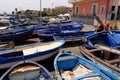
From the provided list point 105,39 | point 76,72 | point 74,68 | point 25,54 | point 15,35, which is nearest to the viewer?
point 76,72

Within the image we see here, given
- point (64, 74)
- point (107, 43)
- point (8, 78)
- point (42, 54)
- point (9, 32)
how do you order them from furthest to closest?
point (9, 32), point (107, 43), point (42, 54), point (64, 74), point (8, 78)

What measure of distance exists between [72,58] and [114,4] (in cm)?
1710

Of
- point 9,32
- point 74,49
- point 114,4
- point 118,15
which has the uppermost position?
point 114,4

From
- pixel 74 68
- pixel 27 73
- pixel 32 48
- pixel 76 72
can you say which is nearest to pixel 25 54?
pixel 32 48

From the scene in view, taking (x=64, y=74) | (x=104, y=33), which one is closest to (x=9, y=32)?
(x=104, y=33)

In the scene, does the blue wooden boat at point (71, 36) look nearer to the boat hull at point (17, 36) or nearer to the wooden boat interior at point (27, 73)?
the boat hull at point (17, 36)

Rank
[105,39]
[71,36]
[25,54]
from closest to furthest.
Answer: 1. [25,54]
2. [105,39]
3. [71,36]

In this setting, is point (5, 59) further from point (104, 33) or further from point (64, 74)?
point (104, 33)

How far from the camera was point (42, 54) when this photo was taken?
8.24 meters

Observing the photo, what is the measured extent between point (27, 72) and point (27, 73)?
41mm

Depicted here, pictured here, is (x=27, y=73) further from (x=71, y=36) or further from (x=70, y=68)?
(x=71, y=36)

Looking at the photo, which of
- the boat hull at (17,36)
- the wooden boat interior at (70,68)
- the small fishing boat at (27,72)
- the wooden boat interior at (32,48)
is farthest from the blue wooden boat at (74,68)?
the boat hull at (17,36)

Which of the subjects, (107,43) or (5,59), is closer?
(5,59)

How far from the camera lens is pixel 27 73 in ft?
19.5
